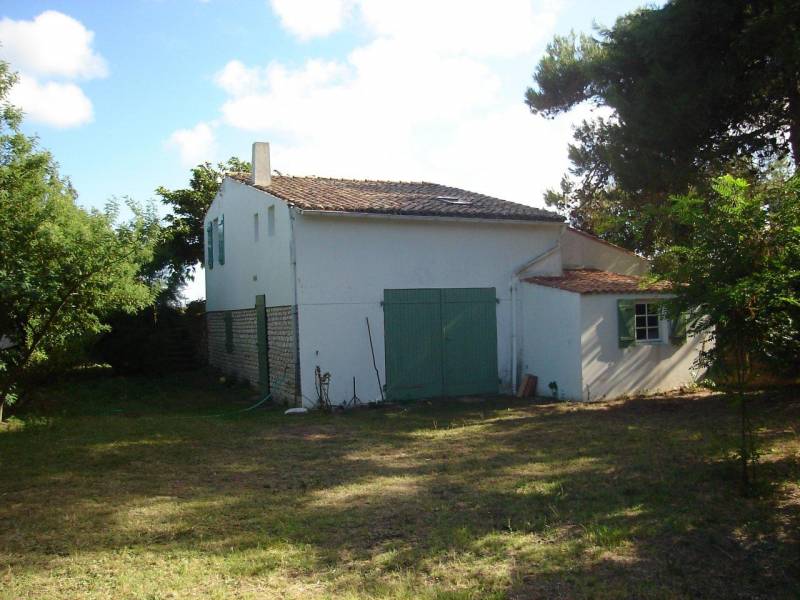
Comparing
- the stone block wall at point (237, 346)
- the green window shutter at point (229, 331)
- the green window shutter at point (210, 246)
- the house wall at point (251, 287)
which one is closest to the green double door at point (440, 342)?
the house wall at point (251, 287)

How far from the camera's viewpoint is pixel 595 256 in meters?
15.9

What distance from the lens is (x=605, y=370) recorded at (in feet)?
41.9

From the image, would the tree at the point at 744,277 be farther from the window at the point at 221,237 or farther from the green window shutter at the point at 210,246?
the green window shutter at the point at 210,246

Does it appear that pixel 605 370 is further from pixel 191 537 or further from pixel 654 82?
pixel 191 537

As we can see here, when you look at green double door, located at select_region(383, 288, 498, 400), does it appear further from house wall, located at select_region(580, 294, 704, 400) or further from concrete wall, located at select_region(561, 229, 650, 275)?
concrete wall, located at select_region(561, 229, 650, 275)

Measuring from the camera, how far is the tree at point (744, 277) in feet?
18.4

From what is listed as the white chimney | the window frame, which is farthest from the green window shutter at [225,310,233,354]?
the window frame

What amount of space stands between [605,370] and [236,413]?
7.30 metres

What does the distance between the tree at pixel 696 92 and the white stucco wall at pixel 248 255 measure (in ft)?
20.6

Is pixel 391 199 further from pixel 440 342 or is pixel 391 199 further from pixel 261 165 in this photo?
pixel 261 165

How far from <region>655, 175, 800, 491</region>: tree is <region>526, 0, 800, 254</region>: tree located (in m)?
3.96

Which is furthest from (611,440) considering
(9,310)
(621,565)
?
(9,310)

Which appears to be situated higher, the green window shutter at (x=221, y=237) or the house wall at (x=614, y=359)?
the green window shutter at (x=221, y=237)

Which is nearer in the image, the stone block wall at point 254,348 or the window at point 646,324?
the stone block wall at point 254,348
